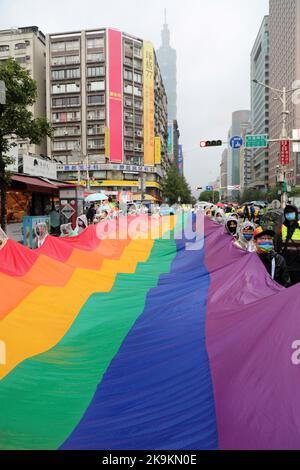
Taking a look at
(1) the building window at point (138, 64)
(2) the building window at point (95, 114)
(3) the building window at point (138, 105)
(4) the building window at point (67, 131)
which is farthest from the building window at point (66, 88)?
(1) the building window at point (138, 64)

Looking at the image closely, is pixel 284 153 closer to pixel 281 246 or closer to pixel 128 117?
pixel 281 246

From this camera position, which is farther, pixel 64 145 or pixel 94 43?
pixel 64 145

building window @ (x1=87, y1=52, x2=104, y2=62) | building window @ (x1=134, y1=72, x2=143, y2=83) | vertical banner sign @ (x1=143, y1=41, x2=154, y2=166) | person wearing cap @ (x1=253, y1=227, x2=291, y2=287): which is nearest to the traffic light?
person wearing cap @ (x1=253, y1=227, x2=291, y2=287)

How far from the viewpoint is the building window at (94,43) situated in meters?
64.6

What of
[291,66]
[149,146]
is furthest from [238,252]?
[291,66]

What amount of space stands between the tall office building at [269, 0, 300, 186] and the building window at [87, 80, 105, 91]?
143 ft

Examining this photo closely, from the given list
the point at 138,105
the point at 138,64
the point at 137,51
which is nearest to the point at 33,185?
the point at 138,105

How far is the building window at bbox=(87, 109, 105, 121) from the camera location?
65188 millimetres

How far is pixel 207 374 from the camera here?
2740mm

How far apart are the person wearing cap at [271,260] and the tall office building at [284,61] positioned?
81347 millimetres

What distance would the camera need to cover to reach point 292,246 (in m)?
6.86

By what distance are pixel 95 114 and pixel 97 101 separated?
7.45 ft

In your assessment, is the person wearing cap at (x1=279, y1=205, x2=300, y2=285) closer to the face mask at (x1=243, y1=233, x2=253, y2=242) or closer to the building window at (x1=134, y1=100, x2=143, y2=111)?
the face mask at (x1=243, y1=233, x2=253, y2=242)
